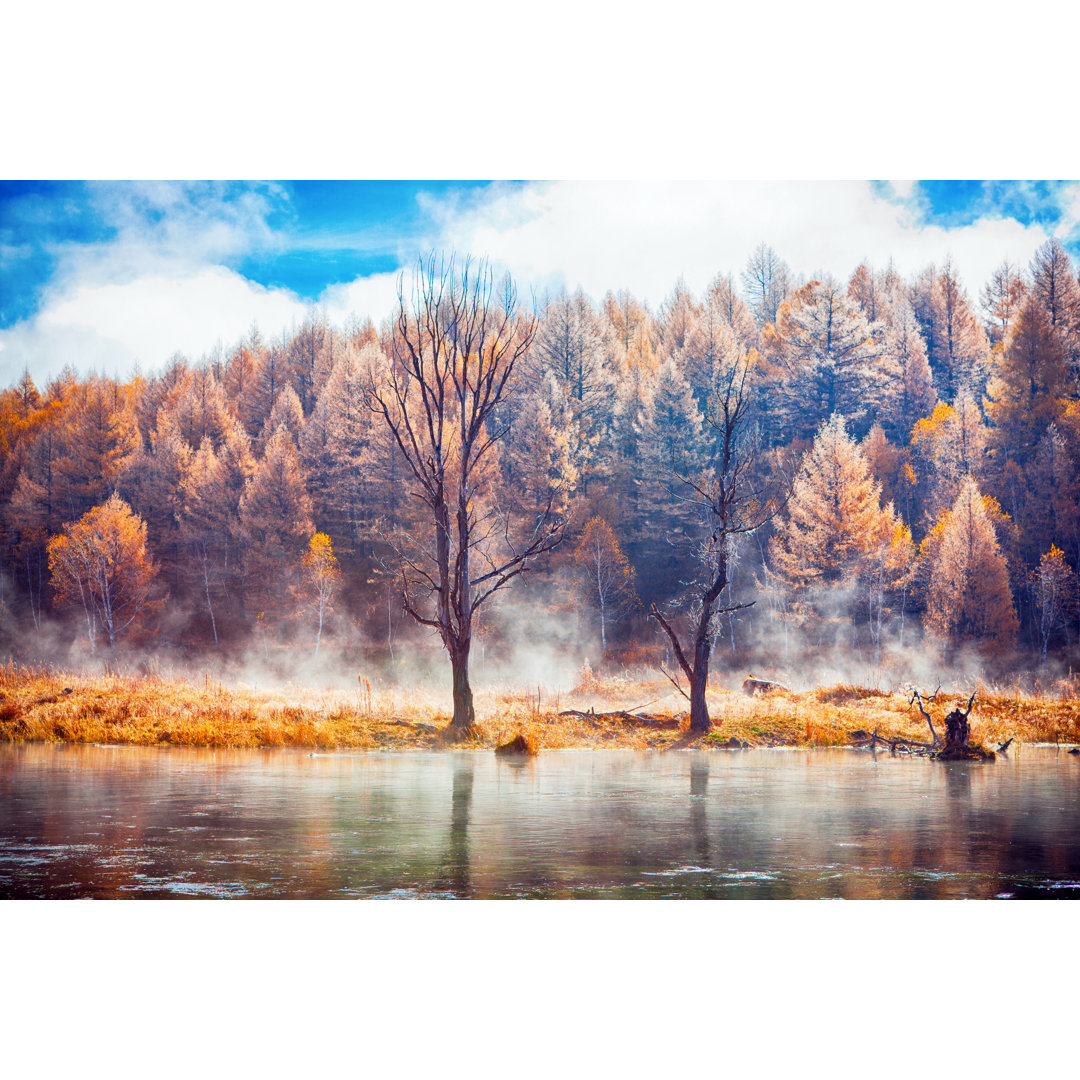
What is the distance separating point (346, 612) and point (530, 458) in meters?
4.66

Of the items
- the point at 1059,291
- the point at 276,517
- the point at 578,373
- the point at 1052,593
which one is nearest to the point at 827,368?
the point at 578,373

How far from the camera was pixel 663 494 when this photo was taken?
2047 centimetres

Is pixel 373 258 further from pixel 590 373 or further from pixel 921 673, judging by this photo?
pixel 590 373

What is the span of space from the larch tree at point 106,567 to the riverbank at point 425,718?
1633 mm

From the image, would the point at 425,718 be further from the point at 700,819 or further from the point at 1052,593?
the point at 1052,593

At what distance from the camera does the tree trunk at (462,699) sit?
11234mm

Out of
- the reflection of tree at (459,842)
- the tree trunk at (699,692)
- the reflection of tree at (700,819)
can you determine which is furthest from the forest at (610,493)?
the reflection of tree at (459,842)

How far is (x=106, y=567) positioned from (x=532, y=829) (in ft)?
38.6

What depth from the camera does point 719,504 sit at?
40.4ft

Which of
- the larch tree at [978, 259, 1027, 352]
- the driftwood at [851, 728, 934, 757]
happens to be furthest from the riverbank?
the larch tree at [978, 259, 1027, 352]

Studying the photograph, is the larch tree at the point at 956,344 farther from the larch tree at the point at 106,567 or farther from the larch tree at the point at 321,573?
the larch tree at the point at 106,567

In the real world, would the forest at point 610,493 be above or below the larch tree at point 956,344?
below
